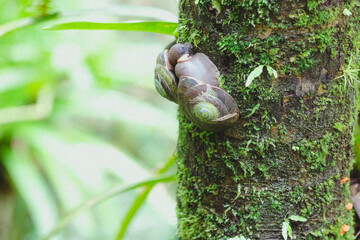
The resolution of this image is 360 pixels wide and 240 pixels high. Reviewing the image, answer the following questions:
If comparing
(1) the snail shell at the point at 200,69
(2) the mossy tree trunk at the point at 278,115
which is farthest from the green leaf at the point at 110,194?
(1) the snail shell at the point at 200,69

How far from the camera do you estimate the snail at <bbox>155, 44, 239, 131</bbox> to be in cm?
54

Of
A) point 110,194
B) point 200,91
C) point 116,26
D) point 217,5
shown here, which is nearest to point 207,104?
point 200,91

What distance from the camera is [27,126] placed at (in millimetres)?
2307

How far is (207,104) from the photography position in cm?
54

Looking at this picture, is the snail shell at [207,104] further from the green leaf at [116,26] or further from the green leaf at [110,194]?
the green leaf at [110,194]

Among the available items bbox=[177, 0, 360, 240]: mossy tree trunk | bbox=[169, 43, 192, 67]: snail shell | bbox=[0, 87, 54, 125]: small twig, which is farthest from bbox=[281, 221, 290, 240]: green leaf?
bbox=[0, 87, 54, 125]: small twig

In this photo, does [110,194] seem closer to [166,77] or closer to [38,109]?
[166,77]

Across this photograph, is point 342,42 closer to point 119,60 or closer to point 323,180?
point 323,180

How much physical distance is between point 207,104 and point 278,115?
120mm

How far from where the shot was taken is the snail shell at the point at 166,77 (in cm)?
59

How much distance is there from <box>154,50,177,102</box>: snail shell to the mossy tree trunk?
0.06m

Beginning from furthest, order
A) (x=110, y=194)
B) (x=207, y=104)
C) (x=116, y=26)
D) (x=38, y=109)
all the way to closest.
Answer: (x=38, y=109) < (x=110, y=194) < (x=116, y=26) < (x=207, y=104)

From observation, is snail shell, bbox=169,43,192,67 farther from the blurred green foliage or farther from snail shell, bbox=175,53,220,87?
the blurred green foliage

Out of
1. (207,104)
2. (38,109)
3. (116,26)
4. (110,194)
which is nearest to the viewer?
(207,104)
